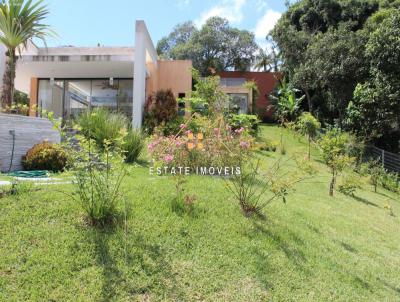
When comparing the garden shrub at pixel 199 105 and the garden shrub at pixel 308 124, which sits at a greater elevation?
the garden shrub at pixel 199 105

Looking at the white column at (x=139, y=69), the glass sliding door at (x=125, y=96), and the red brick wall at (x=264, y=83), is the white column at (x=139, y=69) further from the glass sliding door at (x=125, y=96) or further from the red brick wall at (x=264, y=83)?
the red brick wall at (x=264, y=83)

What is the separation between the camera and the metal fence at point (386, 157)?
1852cm

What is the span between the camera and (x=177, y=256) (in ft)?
14.1

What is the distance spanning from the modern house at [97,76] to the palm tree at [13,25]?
3671 mm

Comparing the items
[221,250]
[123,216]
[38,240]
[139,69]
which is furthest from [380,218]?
[139,69]

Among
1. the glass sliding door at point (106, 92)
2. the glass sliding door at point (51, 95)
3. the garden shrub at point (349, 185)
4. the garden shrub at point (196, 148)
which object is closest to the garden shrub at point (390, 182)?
the garden shrub at point (349, 185)

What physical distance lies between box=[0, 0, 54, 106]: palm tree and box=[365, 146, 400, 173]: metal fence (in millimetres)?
16243

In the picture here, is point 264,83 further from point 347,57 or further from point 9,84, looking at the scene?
point 9,84

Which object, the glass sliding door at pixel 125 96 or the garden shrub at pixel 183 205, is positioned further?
the glass sliding door at pixel 125 96

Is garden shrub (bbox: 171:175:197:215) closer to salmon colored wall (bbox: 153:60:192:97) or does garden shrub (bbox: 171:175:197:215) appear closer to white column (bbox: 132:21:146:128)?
white column (bbox: 132:21:146:128)

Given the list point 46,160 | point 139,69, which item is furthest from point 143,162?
point 139,69

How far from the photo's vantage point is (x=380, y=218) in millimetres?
8914

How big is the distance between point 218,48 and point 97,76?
22.1m

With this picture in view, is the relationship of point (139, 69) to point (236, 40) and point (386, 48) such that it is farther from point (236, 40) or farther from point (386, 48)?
point (236, 40)
